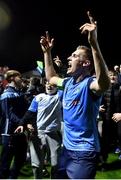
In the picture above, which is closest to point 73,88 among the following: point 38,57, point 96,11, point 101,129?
point 101,129

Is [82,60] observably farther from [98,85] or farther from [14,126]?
[14,126]

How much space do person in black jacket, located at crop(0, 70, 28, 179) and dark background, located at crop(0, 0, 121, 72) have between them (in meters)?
13.1

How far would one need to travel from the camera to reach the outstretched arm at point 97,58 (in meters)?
4.81

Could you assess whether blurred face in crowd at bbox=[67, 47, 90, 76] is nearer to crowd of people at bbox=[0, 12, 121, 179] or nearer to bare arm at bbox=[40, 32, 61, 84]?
crowd of people at bbox=[0, 12, 121, 179]

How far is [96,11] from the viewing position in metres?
21.2

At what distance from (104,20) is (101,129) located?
11271 mm

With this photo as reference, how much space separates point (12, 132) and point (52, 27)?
1462cm

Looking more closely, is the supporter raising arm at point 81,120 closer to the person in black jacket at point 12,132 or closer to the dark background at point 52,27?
the person in black jacket at point 12,132

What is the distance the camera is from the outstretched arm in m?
4.81

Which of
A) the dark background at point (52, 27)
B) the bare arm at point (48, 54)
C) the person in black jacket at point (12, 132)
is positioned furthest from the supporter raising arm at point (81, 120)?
the dark background at point (52, 27)

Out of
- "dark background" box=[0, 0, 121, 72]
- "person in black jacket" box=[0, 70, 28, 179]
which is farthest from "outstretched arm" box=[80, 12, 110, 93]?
"dark background" box=[0, 0, 121, 72]

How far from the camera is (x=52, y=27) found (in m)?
22.5

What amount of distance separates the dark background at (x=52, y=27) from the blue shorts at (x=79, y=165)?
16.0 m

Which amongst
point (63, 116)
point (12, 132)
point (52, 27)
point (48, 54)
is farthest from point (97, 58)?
point (52, 27)
